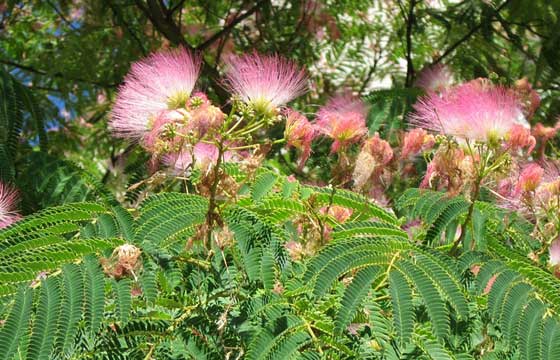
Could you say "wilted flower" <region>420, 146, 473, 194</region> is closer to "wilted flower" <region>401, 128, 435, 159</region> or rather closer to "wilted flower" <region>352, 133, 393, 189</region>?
"wilted flower" <region>352, 133, 393, 189</region>

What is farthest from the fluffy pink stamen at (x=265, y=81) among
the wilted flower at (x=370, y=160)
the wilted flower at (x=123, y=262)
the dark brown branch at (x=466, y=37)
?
the dark brown branch at (x=466, y=37)

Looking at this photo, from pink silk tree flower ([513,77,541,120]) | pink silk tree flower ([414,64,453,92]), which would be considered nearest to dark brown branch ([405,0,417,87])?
pink silk tree flower ([414,64,453,92])

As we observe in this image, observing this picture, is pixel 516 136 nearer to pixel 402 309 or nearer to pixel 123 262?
pixel 402 309

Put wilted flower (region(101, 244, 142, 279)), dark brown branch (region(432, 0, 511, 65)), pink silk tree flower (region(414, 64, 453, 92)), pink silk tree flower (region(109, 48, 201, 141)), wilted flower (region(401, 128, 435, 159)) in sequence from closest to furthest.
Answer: wilted flower (region(101, 244, 142, 279)) < pink silk tree flower (region(109, 48, 201, 141)) < wilted flower (region(401, 128, 435, 159)) < pink silk tree flower (region(414, 64, 453, 92)) < dark brown branch (region(432, 0, 511, 65))

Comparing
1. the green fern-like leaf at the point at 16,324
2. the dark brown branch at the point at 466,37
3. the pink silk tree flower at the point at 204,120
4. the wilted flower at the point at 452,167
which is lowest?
the green fern-like leaf at the point at 16,324

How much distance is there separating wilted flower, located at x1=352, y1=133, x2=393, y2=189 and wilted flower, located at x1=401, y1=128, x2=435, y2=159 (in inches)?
10.2

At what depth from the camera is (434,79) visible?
14.8 ft

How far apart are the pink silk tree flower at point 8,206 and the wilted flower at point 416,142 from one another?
128 cm

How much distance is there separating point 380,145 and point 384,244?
660mm

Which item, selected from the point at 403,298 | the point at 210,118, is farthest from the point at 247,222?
the point at 403,298

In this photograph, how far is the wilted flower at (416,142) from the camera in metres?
3.29

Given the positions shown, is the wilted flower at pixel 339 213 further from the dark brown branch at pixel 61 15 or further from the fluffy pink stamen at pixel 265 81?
the dark brown branch at pixel 61 15

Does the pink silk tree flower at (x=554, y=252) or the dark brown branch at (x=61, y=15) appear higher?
the dark brown branch at (x=61, y=15)

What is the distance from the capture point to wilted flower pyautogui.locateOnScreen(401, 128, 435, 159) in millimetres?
3293
